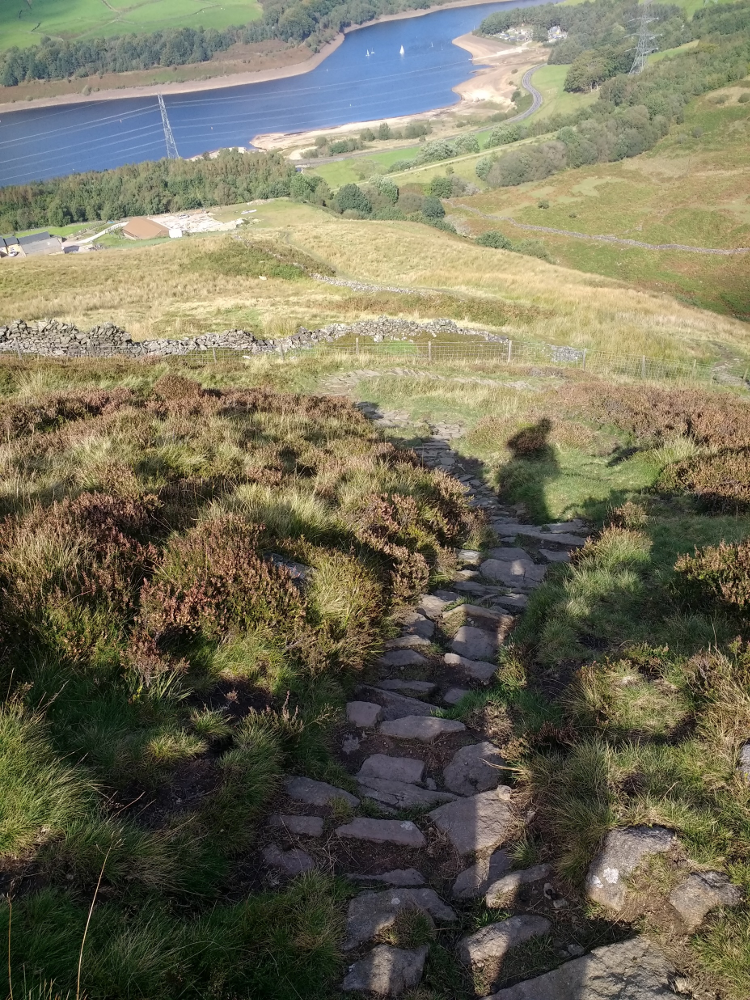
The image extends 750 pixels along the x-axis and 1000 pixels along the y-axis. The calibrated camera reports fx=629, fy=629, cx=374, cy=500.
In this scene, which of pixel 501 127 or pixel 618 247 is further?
pixel 501 127

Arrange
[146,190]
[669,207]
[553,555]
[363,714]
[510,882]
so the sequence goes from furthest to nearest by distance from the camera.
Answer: [146,190] → [669,207] → [553,555] → [363,714] → [510,882]

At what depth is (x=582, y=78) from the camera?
178m

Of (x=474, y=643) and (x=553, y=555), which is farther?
(x=553, y=555)

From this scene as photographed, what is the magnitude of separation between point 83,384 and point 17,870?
49.3 ft

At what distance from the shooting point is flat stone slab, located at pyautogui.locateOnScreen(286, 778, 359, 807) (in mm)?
Answer: 4117

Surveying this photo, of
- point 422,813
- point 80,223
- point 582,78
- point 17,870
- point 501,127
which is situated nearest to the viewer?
point 17,870

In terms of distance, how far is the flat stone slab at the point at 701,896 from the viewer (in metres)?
3.09

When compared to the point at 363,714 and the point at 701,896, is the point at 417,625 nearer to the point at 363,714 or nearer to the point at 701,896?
the point at 363,714

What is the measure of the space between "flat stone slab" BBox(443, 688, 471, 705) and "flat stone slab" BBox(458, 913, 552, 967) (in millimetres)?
2040

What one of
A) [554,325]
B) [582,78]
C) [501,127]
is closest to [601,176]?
[501,127]

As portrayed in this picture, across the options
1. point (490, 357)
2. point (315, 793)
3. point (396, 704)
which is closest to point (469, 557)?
point (396, 704)

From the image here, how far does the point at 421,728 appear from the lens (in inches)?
195

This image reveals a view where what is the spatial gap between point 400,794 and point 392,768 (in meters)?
0.23

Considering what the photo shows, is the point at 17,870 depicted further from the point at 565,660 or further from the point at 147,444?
the point at 147,444
